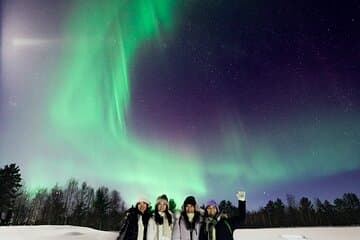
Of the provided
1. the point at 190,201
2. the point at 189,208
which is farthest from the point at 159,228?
the point at 190,201

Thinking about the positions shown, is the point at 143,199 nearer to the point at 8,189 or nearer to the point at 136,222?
the point at 136,222

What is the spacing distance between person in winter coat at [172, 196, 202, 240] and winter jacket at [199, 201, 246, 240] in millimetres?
134

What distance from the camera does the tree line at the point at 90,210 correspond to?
139ft

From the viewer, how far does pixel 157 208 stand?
634 cm

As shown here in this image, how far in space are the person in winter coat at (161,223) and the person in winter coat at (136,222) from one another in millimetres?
121

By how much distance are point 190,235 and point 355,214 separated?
4405 centimetres

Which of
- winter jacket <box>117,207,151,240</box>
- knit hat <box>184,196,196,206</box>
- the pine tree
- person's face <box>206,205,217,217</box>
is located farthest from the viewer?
the pine tree

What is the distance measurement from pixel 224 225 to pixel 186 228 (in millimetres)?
801

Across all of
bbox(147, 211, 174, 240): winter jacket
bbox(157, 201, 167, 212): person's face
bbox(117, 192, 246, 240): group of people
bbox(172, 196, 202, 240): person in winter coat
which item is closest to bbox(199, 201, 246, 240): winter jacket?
bbox(117, 192, 246, 240): group of people

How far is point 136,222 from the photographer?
20.2 feet

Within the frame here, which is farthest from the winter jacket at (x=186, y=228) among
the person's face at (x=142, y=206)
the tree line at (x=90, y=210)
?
the tree line at (x=90, y=210)

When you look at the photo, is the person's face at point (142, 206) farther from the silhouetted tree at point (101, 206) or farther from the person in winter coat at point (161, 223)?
the silhouetted tree at point (101, 206)

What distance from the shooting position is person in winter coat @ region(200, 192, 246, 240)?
241 inches

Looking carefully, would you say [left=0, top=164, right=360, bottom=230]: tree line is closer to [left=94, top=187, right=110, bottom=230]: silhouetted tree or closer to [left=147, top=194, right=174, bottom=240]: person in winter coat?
[left=94, top=187, right=110, bottom=230]: silhouetted tree
